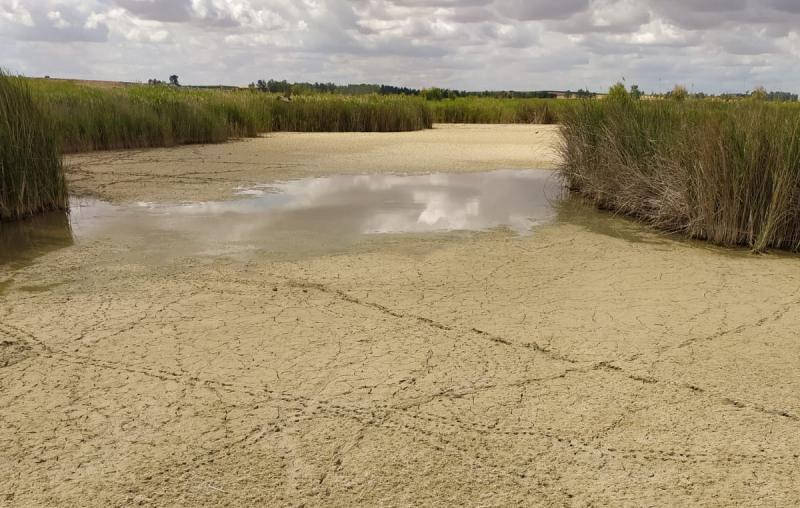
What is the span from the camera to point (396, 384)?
2613 mm

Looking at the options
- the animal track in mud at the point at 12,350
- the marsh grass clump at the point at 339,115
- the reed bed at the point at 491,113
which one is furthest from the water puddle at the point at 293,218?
the reed bed at the point at 491,113

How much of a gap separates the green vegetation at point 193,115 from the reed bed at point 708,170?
5.53 metres

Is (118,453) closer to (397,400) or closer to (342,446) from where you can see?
(342,446)

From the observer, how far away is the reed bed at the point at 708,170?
16.0 feet

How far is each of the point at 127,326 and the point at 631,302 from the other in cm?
258

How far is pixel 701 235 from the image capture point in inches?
207

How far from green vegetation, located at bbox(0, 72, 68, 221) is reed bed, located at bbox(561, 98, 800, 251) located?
512cm

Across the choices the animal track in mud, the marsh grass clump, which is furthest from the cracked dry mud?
the marsh grass clump

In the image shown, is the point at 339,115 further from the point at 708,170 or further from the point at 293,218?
the point at 708,170

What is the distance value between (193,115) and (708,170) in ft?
30.1

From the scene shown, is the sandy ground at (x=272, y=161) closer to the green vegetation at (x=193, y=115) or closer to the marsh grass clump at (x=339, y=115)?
the green vegetation at (x=193, y=115)

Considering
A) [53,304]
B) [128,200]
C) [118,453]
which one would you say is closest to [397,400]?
[118,453]

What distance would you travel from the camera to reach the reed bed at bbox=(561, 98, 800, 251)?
4871 millimetres

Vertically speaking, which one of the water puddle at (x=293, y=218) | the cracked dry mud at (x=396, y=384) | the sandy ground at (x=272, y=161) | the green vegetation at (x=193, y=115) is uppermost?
the green vegetation at (x=193, y=115)
